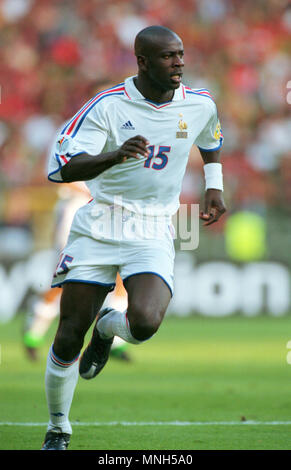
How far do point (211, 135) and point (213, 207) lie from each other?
449 millimetres

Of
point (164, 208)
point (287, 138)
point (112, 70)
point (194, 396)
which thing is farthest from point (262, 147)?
point (164, 208)

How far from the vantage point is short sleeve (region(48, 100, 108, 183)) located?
4832 mm

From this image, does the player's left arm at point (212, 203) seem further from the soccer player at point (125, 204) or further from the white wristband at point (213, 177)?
the soccer player at point (125, 204)

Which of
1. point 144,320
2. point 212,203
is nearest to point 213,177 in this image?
point 212,203

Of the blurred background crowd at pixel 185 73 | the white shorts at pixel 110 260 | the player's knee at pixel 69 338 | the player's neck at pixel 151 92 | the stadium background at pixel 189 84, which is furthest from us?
the blurred background crowd at pixel 185 73

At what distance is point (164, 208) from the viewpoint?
5.14 metres

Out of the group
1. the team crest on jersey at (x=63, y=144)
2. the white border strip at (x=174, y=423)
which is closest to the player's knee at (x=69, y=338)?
the team crest on jersey at (x=63, y=144)

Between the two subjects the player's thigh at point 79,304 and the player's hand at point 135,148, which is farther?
the player's thigh at point 79,304

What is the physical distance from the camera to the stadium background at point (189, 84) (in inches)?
628

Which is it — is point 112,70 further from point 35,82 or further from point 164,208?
point 164,208

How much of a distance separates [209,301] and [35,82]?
7137 mm

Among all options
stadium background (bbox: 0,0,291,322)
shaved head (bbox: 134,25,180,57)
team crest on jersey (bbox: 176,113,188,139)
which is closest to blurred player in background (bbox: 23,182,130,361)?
team crest on jersey (bbox: 176,113,188,139)

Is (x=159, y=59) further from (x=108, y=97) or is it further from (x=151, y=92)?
(x=108, y=97)

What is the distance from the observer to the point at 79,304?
4.86 meters
